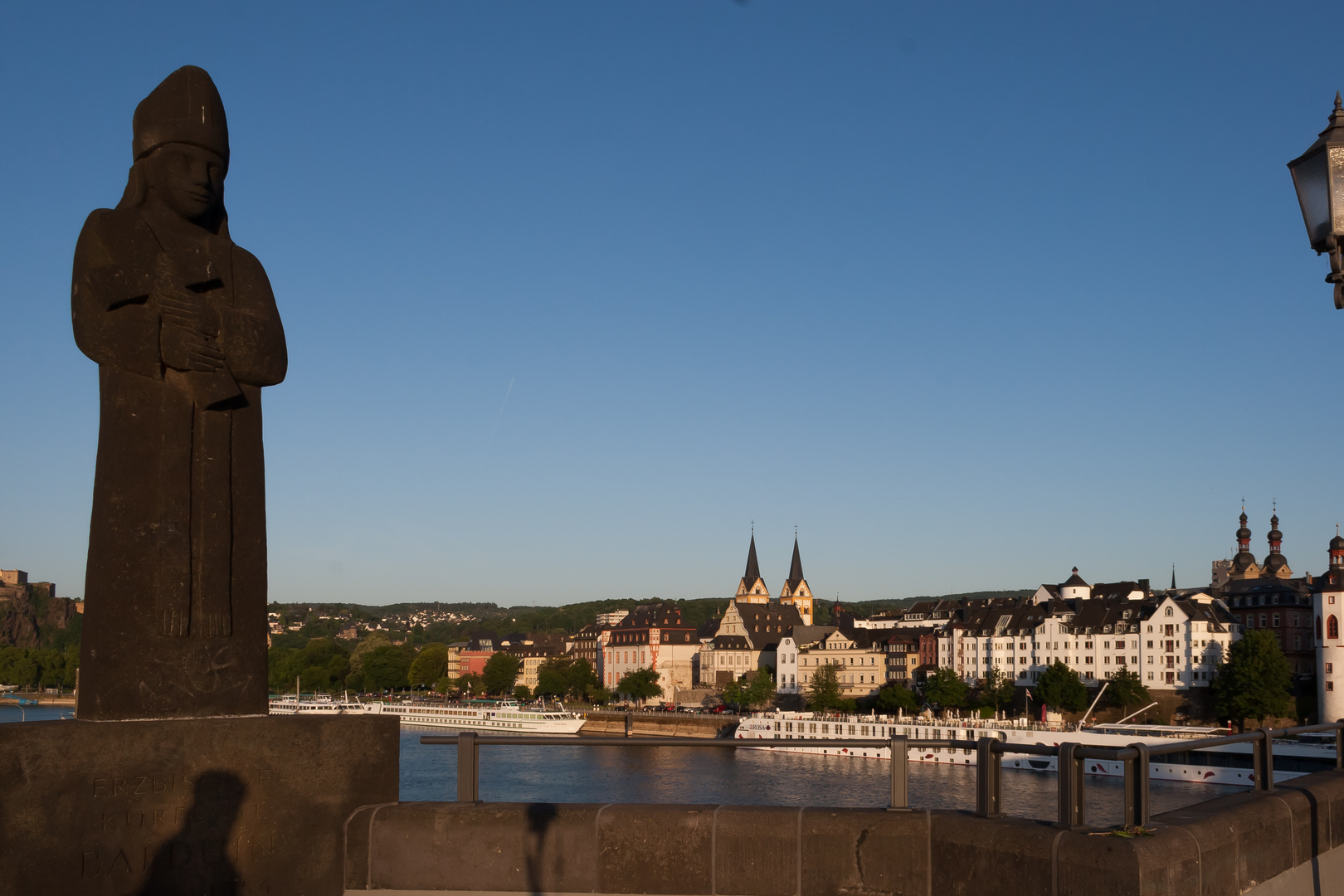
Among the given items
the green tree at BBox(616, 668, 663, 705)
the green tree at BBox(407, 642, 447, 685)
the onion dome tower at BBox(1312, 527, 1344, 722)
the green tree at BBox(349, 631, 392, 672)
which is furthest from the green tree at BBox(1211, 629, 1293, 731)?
the green tree at BBox(349, 631, 392, 672)

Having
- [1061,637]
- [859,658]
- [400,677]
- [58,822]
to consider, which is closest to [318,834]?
[58,822]

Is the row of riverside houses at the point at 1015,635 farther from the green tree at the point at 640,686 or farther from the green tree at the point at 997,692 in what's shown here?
the green tree at the point at 640,686

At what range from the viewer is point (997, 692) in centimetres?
9712

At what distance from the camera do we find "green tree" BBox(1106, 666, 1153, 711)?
293 feet

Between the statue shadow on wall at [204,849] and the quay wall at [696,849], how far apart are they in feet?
2.23

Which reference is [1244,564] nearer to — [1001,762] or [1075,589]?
[1075,589]

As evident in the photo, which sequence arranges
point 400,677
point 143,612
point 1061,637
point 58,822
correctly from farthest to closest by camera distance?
1. point 400,677
2. point 1061,637
3. point 143,612
4. point 58,822

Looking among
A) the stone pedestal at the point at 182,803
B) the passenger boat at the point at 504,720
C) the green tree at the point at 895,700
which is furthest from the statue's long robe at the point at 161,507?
the green tree at the point at 895,700

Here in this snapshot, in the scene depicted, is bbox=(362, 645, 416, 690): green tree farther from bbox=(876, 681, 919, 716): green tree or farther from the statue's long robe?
the statue's long robe

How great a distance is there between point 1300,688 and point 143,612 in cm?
9517

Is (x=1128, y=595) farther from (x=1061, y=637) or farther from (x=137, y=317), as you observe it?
(x=137, y=317)

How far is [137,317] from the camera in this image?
6.29 metres

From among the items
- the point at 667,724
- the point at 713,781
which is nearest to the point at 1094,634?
the point at 667,724

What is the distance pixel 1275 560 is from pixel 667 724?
58941mm
